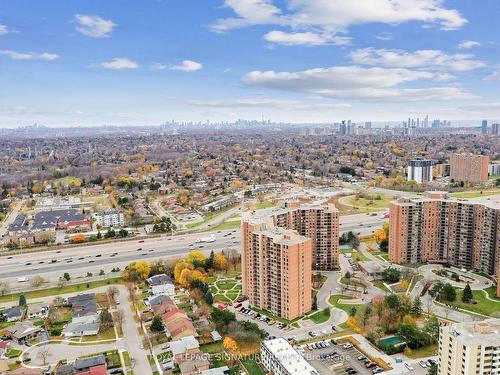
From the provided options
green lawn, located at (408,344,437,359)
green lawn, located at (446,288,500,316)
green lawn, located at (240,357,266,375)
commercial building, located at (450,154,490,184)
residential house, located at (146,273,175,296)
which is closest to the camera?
green lawn, located at (240,357,266,375)

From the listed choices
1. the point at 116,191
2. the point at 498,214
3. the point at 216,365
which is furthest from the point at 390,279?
the point at 116,191

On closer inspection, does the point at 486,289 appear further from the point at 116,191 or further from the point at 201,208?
the point at 116,191

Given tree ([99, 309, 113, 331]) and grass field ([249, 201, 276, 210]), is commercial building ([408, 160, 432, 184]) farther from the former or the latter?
tree ([99, 309, 113, 331])

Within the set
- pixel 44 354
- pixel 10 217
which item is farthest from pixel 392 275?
pixel 10 217

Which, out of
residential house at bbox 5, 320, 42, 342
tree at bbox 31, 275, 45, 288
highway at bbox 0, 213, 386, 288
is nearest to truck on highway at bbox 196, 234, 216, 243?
highway at bbox 0, 213, 386, 288

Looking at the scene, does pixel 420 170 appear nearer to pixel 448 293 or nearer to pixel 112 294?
pixel 448 293

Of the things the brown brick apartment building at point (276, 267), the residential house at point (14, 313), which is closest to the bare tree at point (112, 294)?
the residential house at point (14, 313)

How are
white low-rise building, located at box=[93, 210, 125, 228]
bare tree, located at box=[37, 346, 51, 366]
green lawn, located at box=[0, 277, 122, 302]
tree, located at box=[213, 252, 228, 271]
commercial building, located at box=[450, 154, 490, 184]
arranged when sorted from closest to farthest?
bare tree, located at box=[37, 346, 51, 366]
green lawn, located at box=[0, 277, 122, 302]
tree, located at box=[213, 252, 228, 271]
white low-rise building, located at box=[93, 210, 125, 228]
commercial building, located at box=[450, 154, 490, 184]
